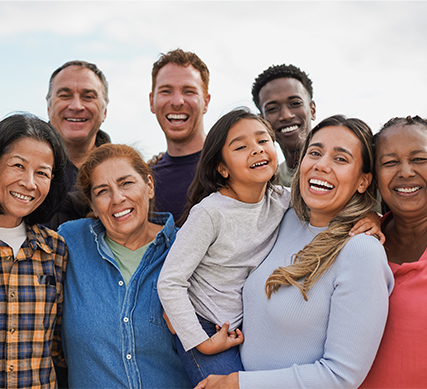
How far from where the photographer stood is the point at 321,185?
2.84 meters

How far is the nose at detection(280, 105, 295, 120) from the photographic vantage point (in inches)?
200

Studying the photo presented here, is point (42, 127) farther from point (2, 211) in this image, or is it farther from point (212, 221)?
point (212, 221)

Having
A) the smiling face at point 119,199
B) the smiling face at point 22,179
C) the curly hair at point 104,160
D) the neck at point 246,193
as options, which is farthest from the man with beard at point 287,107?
the smiling face at point 22,179

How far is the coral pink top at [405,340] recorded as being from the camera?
93.9 inches

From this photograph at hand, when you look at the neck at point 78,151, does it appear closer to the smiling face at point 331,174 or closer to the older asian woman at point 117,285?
the older asian woman at point 117,285

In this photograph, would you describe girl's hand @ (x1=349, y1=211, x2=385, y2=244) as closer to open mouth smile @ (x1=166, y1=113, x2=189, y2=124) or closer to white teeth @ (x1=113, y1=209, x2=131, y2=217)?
white teeth @ (x1=113, y1=209, x2=131, y2=217)

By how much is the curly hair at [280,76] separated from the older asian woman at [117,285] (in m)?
2.37

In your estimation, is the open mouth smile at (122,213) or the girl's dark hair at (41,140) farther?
the open mouth smile at (122,213)

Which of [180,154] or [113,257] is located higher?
[180,154]

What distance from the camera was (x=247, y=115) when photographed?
3.25 m

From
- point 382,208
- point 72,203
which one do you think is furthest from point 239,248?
point 72,203

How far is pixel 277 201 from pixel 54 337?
5.91 feet

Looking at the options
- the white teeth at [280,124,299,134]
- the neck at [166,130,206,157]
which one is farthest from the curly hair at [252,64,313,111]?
the neck at [166,130,206,157]

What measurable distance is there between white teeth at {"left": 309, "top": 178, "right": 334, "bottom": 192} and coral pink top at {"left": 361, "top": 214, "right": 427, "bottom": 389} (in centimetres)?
64
